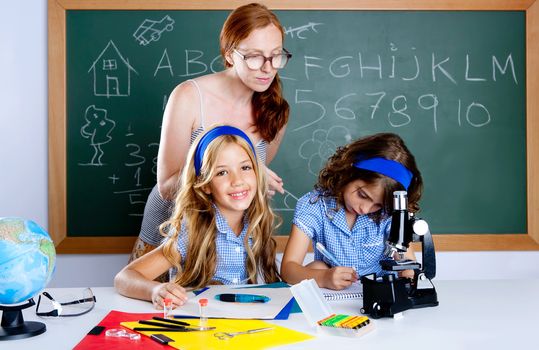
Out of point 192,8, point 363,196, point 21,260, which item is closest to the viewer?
point 21,260

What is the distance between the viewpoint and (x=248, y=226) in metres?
2.25

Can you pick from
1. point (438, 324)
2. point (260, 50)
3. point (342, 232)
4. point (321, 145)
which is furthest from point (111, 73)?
point (438, 324)

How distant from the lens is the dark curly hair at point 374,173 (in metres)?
2.23

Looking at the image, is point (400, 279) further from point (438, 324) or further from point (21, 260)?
point (21, 260)

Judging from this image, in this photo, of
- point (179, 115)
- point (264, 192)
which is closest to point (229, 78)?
point (179, 115)

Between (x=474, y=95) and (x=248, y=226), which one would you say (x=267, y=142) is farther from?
(x=474, y=95)

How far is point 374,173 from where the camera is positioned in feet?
7.28

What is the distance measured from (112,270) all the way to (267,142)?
4.36 ft

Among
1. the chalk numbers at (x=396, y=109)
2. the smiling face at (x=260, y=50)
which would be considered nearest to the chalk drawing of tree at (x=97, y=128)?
the chalk numbers at (x=396, y=109)

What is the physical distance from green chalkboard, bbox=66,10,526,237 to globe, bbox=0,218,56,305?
7.02 ft

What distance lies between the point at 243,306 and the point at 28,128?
7.65 ft

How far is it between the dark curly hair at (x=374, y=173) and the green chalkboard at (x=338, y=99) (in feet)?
3.89

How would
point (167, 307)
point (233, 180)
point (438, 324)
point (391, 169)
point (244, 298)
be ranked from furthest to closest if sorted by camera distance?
point (233, 180), point (391, 169), point (244, 298), point (167, 307), point (438, 324)

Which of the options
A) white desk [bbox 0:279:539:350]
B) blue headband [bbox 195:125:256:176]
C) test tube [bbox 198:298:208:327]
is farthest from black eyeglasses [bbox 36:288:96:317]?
blue headband [bbox 195:125:256:176]
